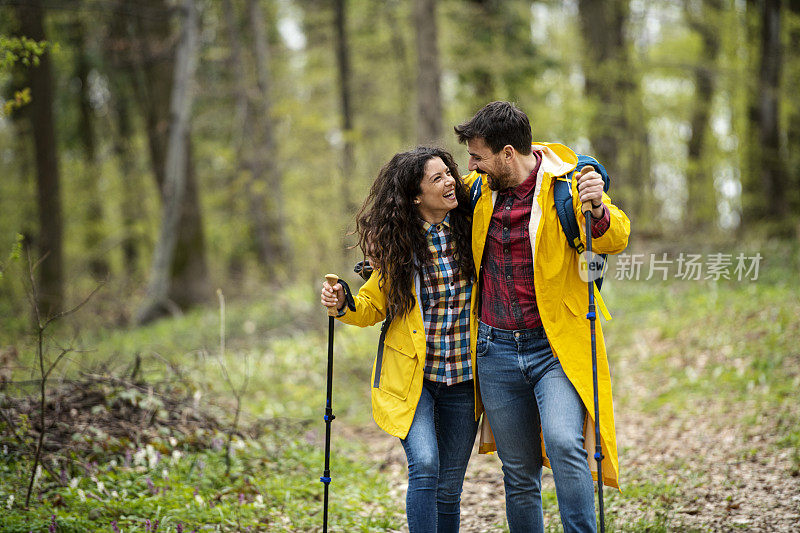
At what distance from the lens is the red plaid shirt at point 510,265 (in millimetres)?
3389

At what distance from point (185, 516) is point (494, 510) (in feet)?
7.24

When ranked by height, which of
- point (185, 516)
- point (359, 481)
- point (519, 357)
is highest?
point (519, 357)

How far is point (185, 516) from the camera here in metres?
4.44

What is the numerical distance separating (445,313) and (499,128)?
3.17ft

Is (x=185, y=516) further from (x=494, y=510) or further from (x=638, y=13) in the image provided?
(x=638, y=13)

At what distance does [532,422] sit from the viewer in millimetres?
3457

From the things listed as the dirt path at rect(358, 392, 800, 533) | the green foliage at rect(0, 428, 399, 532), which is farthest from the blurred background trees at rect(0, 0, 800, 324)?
the dirt path at rect(358, 392, 800, 533)

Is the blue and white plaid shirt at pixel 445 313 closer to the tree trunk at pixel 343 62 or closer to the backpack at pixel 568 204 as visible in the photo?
the backpack at pixel 568 204

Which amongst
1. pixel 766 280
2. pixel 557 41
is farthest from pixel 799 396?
pixel 557 41

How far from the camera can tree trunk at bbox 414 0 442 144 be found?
1142 centimetres

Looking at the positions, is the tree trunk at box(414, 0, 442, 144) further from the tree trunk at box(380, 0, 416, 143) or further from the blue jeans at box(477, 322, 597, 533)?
the blue jeans at box(477, 322, 597, 533)

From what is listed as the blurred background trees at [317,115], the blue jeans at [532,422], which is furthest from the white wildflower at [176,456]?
the blurred background trees at [317,115]

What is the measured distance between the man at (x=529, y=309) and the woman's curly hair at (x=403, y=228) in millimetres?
178

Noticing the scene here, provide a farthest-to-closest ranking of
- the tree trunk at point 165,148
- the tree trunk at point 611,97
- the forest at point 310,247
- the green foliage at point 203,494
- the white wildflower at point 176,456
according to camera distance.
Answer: the tree trunk at point 165,148 → the tree trunk at point 611,97 → the white wildflower at point 176,456 → the forest at point 310,247 → the green foliage at point 203,494
